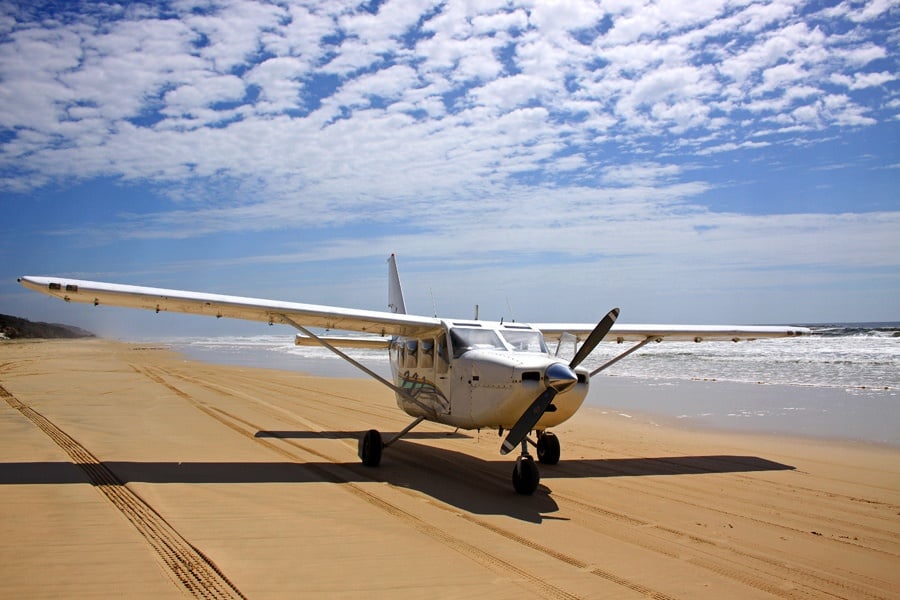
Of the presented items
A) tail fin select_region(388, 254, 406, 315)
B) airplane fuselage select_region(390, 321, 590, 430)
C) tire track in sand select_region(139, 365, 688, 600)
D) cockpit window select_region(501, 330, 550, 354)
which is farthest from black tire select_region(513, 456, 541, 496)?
tail fin select_region(388, 254, 406, 315)

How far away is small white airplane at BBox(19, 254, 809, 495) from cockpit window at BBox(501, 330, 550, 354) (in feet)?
0.05

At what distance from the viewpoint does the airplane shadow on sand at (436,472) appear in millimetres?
7895

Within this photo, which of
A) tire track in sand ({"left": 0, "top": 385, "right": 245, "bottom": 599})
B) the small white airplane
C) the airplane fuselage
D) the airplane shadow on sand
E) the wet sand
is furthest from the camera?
the airplane fuselage

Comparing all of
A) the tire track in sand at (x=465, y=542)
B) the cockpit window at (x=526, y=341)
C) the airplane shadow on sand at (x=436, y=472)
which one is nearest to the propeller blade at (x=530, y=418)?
the airplane shadow on sand at (x=436, y=472)

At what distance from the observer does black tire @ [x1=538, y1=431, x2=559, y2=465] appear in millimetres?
10398

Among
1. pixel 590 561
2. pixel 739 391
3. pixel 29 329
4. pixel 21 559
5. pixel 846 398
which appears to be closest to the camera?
pixel 21 559

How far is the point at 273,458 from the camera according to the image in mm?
10188

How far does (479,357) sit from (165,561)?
16.5 feet

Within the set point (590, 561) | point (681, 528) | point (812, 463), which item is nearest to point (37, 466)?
point (590, 561)

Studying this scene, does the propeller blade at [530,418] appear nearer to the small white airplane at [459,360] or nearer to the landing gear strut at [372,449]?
the small white airplane at [459,360]

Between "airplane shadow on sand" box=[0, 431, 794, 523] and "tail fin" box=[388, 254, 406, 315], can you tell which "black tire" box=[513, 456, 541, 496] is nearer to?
"airplane shadow on sand" box=[0, 431, 794, 523]

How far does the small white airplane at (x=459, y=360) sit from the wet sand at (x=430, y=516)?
765 mm

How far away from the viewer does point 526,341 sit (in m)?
9.77

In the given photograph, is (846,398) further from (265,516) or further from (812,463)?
(265,516)
